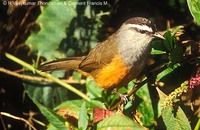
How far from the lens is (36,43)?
3.76m

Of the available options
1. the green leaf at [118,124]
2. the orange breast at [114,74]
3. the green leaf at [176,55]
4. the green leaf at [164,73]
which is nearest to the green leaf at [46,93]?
the orange breast at [114,74]

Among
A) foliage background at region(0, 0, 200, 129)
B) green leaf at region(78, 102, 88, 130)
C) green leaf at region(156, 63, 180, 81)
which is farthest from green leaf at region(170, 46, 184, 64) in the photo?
foliage background at region(0, 0, 200, 129)

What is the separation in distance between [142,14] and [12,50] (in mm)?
1269

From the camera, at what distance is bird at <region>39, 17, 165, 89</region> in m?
3.10

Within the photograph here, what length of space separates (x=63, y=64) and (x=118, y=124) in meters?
1.58

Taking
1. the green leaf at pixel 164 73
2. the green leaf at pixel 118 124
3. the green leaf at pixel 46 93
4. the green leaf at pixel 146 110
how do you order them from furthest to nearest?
1. the green leaf at pixel 46 93
2. the green leaf at pixel 146 110
3. the green leaf at pixel 164 73
4. the green leaf at pixel 118 124

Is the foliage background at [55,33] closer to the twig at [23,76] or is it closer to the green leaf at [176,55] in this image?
the twig at [23,76]

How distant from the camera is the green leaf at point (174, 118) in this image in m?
2.22

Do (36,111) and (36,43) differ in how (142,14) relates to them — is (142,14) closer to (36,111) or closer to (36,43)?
(36,43)

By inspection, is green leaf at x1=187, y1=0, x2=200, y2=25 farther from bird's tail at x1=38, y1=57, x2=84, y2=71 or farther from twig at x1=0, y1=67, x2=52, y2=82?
twig at x1=0, y1=67, x2=52, y2=82

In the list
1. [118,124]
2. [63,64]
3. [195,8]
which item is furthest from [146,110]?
[63,64]

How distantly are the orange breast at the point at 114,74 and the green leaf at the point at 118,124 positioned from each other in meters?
1.03

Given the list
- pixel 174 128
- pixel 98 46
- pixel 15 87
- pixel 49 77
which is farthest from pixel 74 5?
pixel 174 128

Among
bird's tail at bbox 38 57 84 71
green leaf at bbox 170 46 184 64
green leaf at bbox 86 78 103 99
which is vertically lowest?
green leaf at bbox 86 78 103 99
